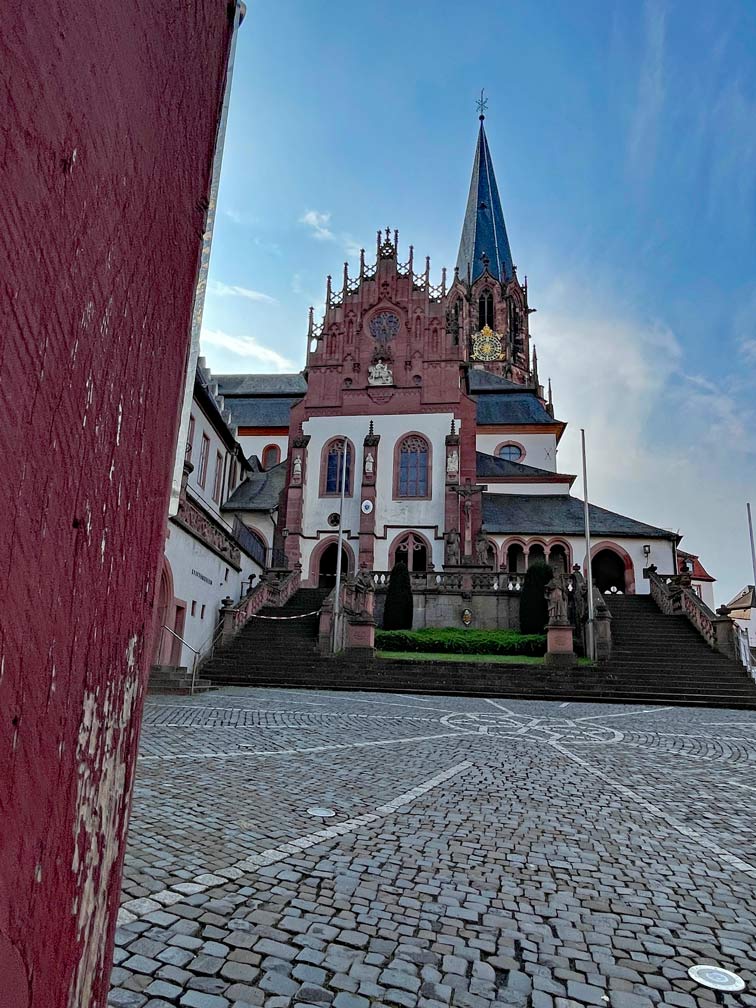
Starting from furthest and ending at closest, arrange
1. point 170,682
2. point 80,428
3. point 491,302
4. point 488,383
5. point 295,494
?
1. point 491,302
2. point 488,383
3. point 295,494
4. point 170,682
5. point 80,428

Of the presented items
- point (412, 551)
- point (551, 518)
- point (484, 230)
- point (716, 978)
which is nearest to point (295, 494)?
point (412, 551)

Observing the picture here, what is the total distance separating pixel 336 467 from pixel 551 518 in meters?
11.9

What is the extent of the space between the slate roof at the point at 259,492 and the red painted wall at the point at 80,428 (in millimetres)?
34356

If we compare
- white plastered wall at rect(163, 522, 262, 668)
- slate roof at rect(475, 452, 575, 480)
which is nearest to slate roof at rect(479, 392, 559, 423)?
slate roof at rect(475, 452, 575, 480)

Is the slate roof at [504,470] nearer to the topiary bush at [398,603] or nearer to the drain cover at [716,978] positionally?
the topiary bush at [398,603]

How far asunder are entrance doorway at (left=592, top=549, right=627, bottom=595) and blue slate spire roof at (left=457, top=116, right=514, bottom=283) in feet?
123

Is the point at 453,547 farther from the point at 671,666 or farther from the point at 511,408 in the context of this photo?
the point at 511,408

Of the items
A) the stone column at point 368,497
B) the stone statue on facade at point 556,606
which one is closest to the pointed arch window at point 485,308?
the stone column at point 368,497

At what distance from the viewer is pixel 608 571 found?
36562 mm

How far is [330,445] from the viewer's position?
36.1m

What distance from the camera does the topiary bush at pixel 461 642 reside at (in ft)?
72.6

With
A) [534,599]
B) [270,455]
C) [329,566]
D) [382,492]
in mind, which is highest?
[270,455]

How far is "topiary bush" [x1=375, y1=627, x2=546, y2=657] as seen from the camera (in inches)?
872

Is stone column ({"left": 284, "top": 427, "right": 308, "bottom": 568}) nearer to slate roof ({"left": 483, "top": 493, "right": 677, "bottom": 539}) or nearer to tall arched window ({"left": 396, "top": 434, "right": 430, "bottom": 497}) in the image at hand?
tall arched window ({"left": 396, "top": 434, "right": 430, "bottom": 497})
